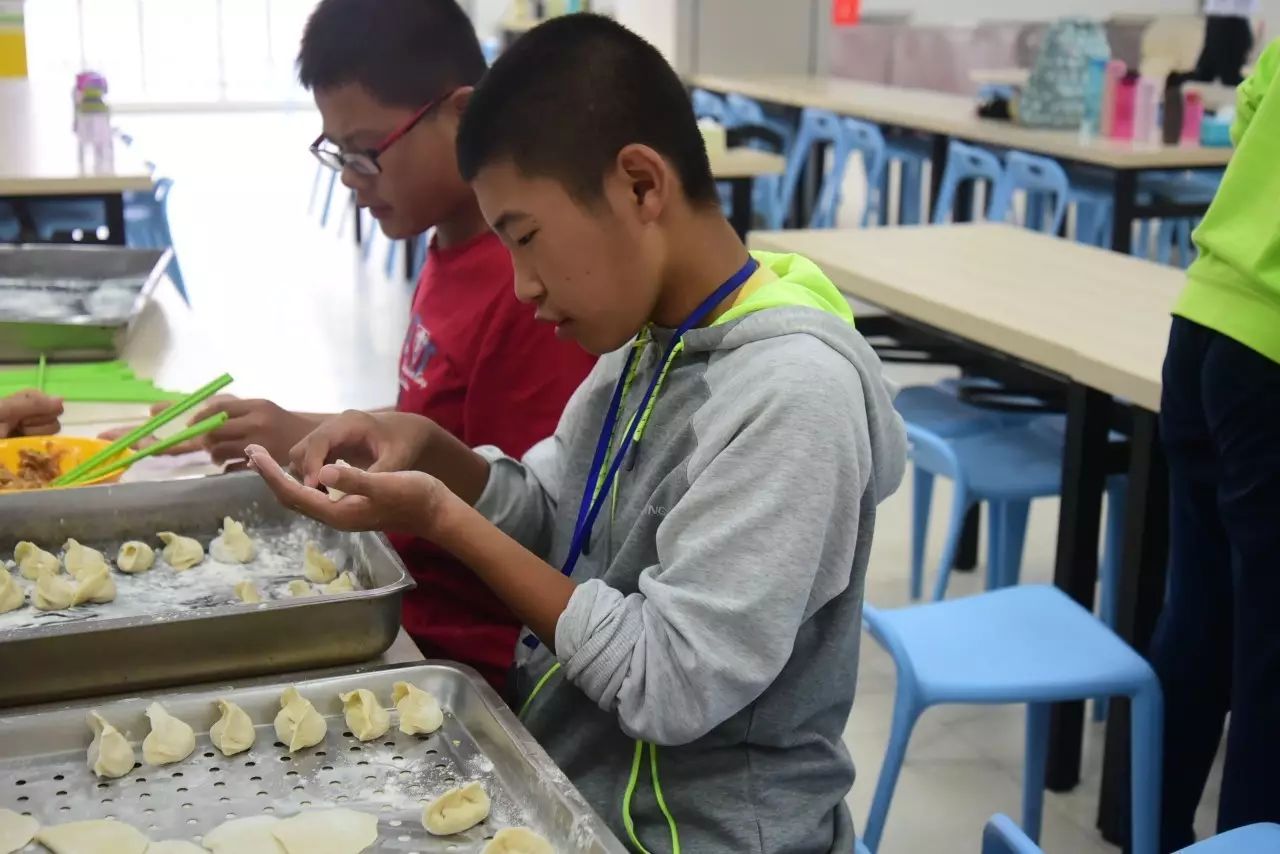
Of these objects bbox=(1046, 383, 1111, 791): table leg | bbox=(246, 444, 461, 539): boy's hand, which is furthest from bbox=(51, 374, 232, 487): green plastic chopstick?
bbox=(1046, 383, 1111, 791): table leg

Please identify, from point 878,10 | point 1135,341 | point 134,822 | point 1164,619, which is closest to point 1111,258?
point 1135,341

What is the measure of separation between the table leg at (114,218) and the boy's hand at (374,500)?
8.68 ft

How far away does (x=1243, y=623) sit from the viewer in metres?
1.77

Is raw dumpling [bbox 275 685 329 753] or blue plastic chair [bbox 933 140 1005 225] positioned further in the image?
blue plastic chair [bbox 933 140 1005 225]

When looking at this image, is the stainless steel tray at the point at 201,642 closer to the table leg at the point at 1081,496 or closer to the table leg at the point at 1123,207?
the table leg at the point at 1081,496

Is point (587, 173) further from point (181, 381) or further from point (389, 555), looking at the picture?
point (181, 381)

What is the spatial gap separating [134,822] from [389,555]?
0.35 meters

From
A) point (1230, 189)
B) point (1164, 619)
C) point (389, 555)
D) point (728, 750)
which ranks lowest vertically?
point (1164, 619)

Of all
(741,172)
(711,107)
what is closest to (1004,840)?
(741,172)

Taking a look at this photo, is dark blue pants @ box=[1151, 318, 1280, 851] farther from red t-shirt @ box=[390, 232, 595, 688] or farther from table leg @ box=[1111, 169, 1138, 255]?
table leg @ box=[1111, 169, 1138, 255]

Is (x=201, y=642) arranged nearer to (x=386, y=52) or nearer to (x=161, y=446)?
(x=161, y=446)

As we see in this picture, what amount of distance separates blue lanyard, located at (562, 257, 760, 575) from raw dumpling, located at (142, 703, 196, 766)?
38cm

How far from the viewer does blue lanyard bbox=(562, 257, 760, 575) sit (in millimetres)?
1192

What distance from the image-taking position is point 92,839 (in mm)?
918
